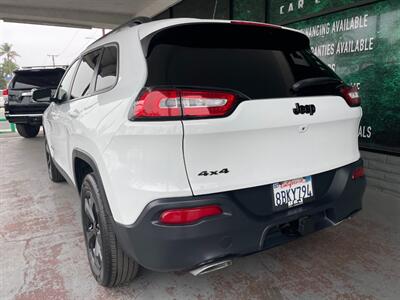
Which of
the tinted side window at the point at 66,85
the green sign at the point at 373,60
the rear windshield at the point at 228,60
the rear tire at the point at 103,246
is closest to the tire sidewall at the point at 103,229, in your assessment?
the rear tire at the point at 103,246

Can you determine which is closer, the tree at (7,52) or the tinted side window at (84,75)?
the tinted side window at (84,75)

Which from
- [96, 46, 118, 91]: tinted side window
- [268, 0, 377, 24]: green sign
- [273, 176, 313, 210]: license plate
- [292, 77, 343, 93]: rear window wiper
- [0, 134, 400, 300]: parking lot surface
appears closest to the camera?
[273, 176, 313, 210]: license plate

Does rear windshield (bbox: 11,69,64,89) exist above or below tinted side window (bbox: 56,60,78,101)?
above

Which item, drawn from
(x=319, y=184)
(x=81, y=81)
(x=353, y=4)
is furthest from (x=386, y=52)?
(x=81, y=81)

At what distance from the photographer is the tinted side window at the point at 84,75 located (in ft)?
8.81

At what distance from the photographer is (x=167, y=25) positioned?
184 centimetres

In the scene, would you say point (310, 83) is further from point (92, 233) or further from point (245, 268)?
point (92, 233)

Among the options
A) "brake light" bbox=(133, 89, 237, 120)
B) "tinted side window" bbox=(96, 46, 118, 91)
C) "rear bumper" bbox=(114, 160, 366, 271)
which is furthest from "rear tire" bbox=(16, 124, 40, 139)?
"brake light" bbox=(133, 89, 237, 120)

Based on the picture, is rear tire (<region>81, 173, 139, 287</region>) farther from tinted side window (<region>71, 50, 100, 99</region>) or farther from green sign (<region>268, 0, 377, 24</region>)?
green sign (<region>268, 0, 377, 24</region>)

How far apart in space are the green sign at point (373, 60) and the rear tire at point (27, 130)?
837 centimetres

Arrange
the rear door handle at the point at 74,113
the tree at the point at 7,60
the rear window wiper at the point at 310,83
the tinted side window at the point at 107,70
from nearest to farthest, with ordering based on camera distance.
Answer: the rear window wiper at the point at 310,83, the tinted side window at the point at 107,70, the rear door handle at the point at 74,113, the tree at the point at 7,60

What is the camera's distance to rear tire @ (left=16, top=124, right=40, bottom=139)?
9.48 metres

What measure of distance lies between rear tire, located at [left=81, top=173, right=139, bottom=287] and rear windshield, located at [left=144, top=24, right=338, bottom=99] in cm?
86

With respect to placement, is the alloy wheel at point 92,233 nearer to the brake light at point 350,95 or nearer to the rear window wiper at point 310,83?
the rear window wiper at point 310,83
